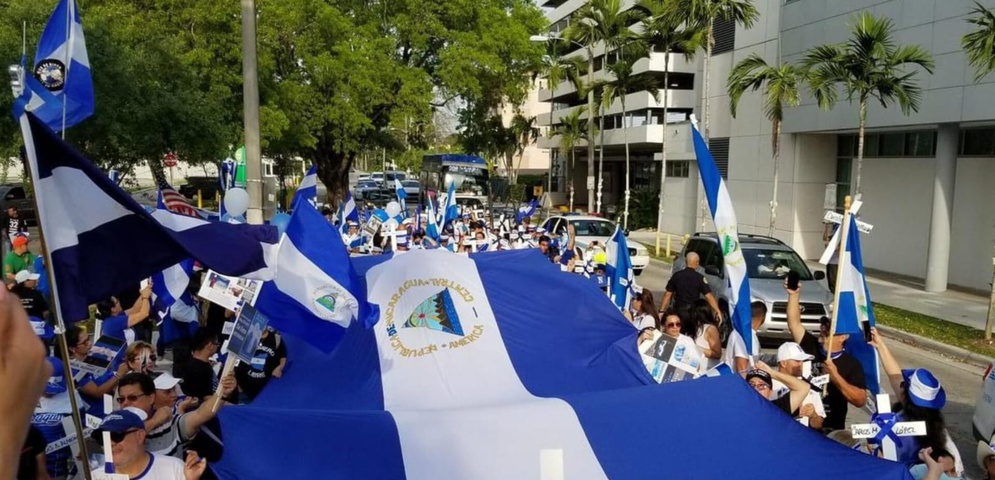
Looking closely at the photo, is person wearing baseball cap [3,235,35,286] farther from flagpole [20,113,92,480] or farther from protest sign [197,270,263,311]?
flagpole [20,113,92,480]

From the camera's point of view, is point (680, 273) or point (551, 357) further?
point (680, 273)

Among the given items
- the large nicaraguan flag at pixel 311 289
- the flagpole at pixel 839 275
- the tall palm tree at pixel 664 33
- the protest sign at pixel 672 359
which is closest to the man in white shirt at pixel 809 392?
the flagpole at pixel 839 275

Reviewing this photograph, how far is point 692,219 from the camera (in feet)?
105

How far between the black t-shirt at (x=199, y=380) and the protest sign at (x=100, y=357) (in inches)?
22.4

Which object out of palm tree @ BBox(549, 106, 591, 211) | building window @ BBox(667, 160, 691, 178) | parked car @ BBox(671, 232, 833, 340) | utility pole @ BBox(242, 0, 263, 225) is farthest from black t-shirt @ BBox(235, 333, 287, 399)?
palm tree @ BBox(549, 106, 591, 211)

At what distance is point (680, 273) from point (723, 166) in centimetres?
2027

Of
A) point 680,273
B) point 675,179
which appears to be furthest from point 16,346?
point 675,179

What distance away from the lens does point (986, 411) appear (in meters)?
6.49

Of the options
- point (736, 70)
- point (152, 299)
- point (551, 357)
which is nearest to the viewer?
point (551, 357)

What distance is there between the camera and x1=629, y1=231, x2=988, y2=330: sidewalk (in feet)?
51.0

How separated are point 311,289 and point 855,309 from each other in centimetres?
427

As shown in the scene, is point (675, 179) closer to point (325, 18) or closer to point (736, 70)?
point (736, 70)

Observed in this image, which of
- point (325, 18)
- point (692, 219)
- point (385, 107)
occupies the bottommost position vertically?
point (692, 219)

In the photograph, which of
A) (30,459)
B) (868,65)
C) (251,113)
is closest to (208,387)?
(30,459)
